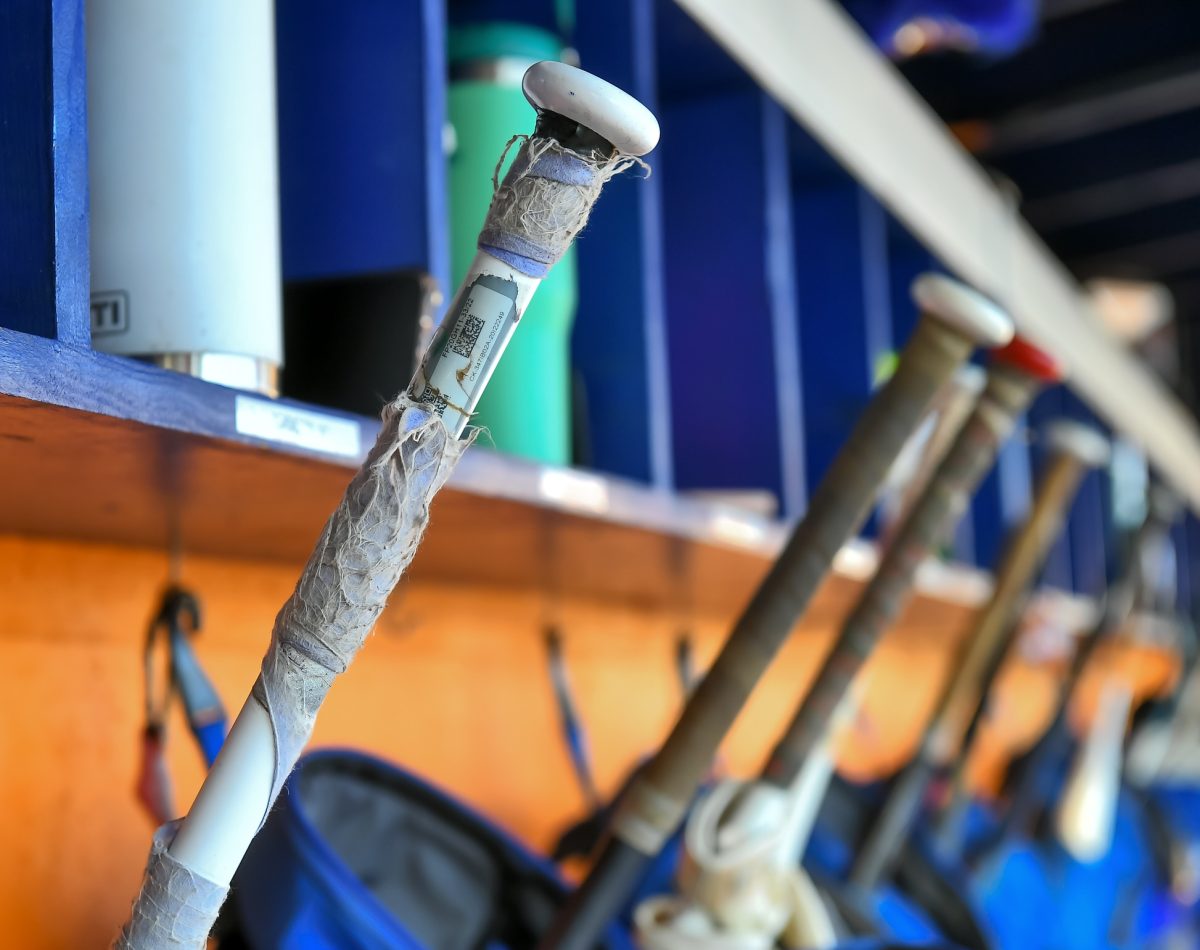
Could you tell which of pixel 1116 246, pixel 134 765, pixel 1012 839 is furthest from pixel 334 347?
pixel 1116 246

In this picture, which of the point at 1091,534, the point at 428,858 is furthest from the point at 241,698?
the point at 1091,534

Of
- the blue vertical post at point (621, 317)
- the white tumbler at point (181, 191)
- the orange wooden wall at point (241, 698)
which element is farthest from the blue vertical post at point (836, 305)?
the white tumbler at point (181, 191)

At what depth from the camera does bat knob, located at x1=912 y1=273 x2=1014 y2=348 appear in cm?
72

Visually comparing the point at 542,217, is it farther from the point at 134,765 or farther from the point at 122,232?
the point at 134,765

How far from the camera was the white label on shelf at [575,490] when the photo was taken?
0.79m

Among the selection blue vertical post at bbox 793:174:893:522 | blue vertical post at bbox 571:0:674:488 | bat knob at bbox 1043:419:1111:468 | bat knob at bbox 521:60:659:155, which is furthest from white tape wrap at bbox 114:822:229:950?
blue vertical post at bbox 793:174:893:522

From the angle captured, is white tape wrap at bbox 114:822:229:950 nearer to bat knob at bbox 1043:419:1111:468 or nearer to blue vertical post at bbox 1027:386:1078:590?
bat knob at bbox 1043:419:1111:468

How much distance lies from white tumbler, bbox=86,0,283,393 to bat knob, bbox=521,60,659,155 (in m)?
0.22

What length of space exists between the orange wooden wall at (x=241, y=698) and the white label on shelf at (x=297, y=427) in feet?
0.95

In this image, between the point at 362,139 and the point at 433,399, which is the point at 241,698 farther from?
the point at 433,399

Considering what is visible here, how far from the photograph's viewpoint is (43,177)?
18.7 inches

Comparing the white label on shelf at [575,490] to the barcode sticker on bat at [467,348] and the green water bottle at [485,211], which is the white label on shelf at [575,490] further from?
the barcode sticker on bat at [467,348]

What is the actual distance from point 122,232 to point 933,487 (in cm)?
57

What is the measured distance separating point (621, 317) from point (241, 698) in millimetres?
389
